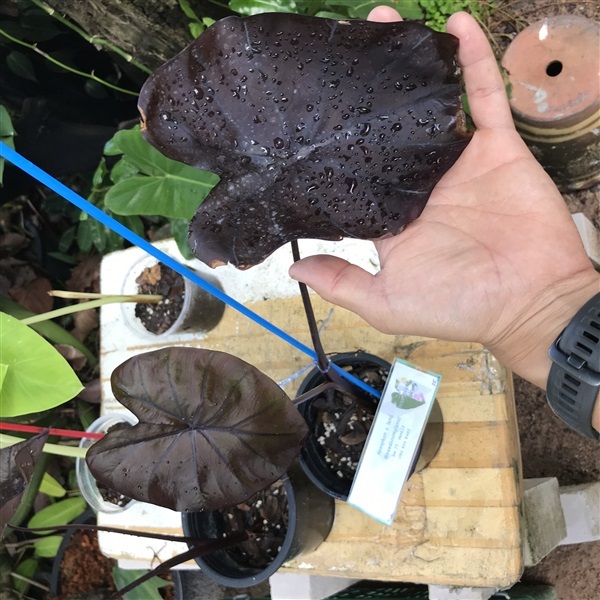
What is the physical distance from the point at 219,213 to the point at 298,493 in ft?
1.91

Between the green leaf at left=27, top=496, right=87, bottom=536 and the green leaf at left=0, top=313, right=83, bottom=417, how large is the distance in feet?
2.90

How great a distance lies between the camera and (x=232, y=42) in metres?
0.71

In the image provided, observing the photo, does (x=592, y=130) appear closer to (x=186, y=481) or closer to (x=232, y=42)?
(x=232, y=42)

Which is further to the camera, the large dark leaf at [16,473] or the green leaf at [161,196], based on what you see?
the green leaf at [161,196]

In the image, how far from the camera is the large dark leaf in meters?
0.88

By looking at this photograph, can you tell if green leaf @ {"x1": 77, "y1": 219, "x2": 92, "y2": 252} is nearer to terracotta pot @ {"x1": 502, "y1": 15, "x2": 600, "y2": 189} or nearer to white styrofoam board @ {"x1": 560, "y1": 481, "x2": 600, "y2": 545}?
terracotta pot @ {"x1": 502, "y1": 15, "x2": 600, "y2": 189}

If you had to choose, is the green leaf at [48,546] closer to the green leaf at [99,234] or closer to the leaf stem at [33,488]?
the leaf stem at [33,488]

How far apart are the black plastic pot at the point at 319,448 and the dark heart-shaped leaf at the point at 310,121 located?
0.38m

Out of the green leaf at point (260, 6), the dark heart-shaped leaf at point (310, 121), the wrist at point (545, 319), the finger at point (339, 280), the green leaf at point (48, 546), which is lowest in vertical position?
the green leaf at point (48, 546)

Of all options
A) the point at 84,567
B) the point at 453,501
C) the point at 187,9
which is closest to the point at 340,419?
the point at 453,501

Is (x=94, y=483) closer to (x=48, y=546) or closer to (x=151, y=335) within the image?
(x=151, y=335)

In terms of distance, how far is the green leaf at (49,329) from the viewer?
1.72 metres

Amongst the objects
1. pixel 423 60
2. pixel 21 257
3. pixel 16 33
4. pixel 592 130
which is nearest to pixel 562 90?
pixel 592 130

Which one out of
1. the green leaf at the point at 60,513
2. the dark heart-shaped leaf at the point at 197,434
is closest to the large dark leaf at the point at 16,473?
the dark heart-shaped leaf at the point at 197,434
